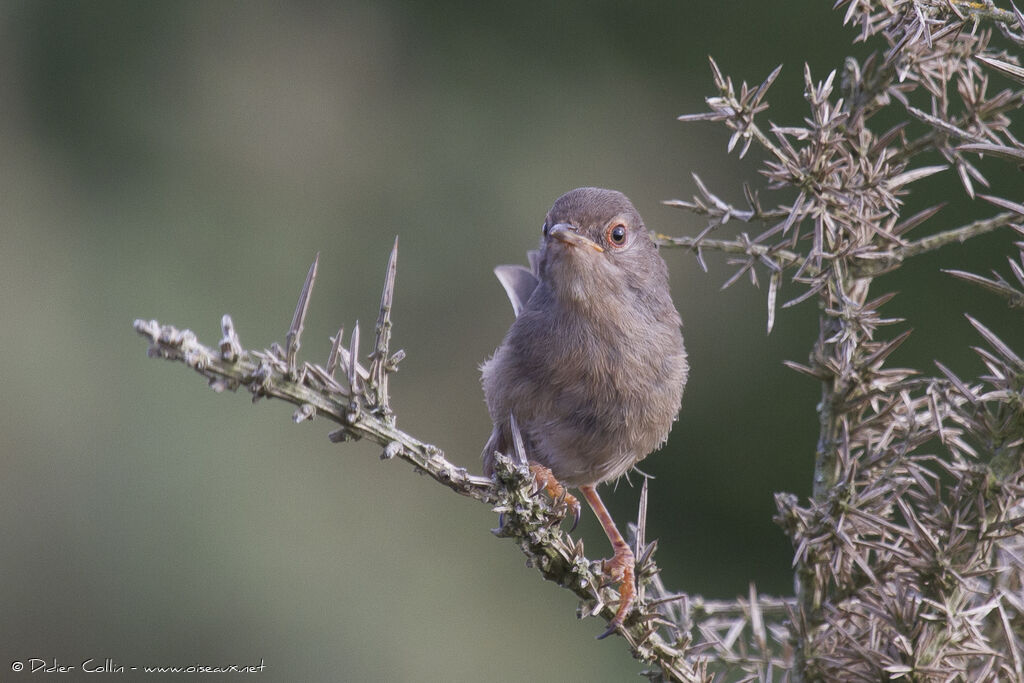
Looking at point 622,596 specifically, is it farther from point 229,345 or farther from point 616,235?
point 616,235

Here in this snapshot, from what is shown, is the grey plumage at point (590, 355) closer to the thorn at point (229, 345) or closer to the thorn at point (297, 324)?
the thorn at point (297, 324)

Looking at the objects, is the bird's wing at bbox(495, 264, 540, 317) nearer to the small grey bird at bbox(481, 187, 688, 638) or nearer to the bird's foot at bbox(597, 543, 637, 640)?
the small grey bird at bbox(481, 187, 688, 638)

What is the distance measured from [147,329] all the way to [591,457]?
2.09m

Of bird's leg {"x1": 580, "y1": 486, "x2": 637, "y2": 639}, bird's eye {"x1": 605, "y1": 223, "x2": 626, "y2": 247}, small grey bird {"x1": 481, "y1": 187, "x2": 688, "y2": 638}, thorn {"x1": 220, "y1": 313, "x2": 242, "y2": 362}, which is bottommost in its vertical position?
bird's leg {"x1": 580, "y1": 486, "x2": 637, "y2": 639}

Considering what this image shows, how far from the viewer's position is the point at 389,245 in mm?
6410

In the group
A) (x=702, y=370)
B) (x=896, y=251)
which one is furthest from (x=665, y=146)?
(x=896, y=251)

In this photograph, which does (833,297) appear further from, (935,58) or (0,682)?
(0,682)

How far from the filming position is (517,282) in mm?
4016

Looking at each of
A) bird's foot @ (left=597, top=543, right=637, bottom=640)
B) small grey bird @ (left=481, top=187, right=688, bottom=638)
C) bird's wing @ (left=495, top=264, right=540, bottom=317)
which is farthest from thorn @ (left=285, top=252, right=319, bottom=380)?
bird's wing @ (left=495, top=264, right=540, bottom=317)

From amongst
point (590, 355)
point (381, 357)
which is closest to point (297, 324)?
point (381, 357)

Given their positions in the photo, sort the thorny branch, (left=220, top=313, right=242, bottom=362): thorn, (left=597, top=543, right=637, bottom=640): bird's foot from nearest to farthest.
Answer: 1. (left=220, top=313, right=242, bottom=362): thorn
2. the thorny branch
3. (left=597, top=543, right=637, bottom=640): bird's foot

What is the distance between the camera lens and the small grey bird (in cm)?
323

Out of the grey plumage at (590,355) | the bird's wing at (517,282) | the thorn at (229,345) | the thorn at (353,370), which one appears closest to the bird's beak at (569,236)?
the grey plumage at (590,355)

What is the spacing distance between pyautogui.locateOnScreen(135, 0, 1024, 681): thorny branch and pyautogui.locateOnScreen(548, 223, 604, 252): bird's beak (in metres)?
0.96
